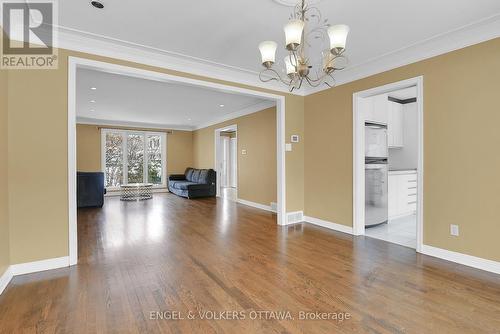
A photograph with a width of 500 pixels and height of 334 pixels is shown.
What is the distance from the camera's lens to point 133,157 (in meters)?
9.20

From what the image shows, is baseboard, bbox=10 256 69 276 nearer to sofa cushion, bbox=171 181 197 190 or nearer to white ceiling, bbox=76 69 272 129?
white ceiling, bbox=76 69 272 129

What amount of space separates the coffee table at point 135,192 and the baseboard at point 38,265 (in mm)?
5010

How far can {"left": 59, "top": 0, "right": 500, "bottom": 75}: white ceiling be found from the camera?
2.27 meters

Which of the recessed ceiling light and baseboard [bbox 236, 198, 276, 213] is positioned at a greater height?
the recessed ceiling light

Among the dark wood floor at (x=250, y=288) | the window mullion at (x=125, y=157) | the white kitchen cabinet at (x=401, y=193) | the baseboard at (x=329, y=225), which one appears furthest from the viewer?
the window mullion at (x=125, y=157)

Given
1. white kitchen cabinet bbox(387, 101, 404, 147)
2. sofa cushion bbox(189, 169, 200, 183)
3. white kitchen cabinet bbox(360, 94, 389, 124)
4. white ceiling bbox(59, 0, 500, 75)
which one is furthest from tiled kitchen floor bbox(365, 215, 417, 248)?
sofa cushion bbox(189, 169, 200, 183)

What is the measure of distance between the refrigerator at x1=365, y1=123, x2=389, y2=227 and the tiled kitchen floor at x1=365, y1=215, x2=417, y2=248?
0.12 meters

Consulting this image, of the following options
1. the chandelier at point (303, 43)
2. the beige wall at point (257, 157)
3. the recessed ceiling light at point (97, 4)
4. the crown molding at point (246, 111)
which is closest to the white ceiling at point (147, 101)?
the crown molding at point (246, 111)

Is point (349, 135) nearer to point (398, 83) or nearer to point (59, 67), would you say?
point (398, 83)

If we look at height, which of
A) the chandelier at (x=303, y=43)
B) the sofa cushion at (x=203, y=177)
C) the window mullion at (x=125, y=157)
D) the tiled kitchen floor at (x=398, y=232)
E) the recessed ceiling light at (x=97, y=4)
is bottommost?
the tiled kitchen floor at (x=398, y=232)

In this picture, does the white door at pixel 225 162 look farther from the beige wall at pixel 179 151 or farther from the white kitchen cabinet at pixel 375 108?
Answer: the white kitchen cabinet at pixel 375 108

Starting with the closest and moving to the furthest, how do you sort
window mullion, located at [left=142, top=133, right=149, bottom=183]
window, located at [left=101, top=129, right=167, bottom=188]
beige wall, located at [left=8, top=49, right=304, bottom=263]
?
beige wall, located at [left=8, top=49, right=304, bottom=263]
window, located at [left=101, top=129, right=167, bottom=188]
window mullion, located at [left=142, top=133, right=149, bottom=183]

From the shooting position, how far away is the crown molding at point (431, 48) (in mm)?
2570

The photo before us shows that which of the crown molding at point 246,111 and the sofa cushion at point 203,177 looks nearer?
the crown molding at point 246,111
